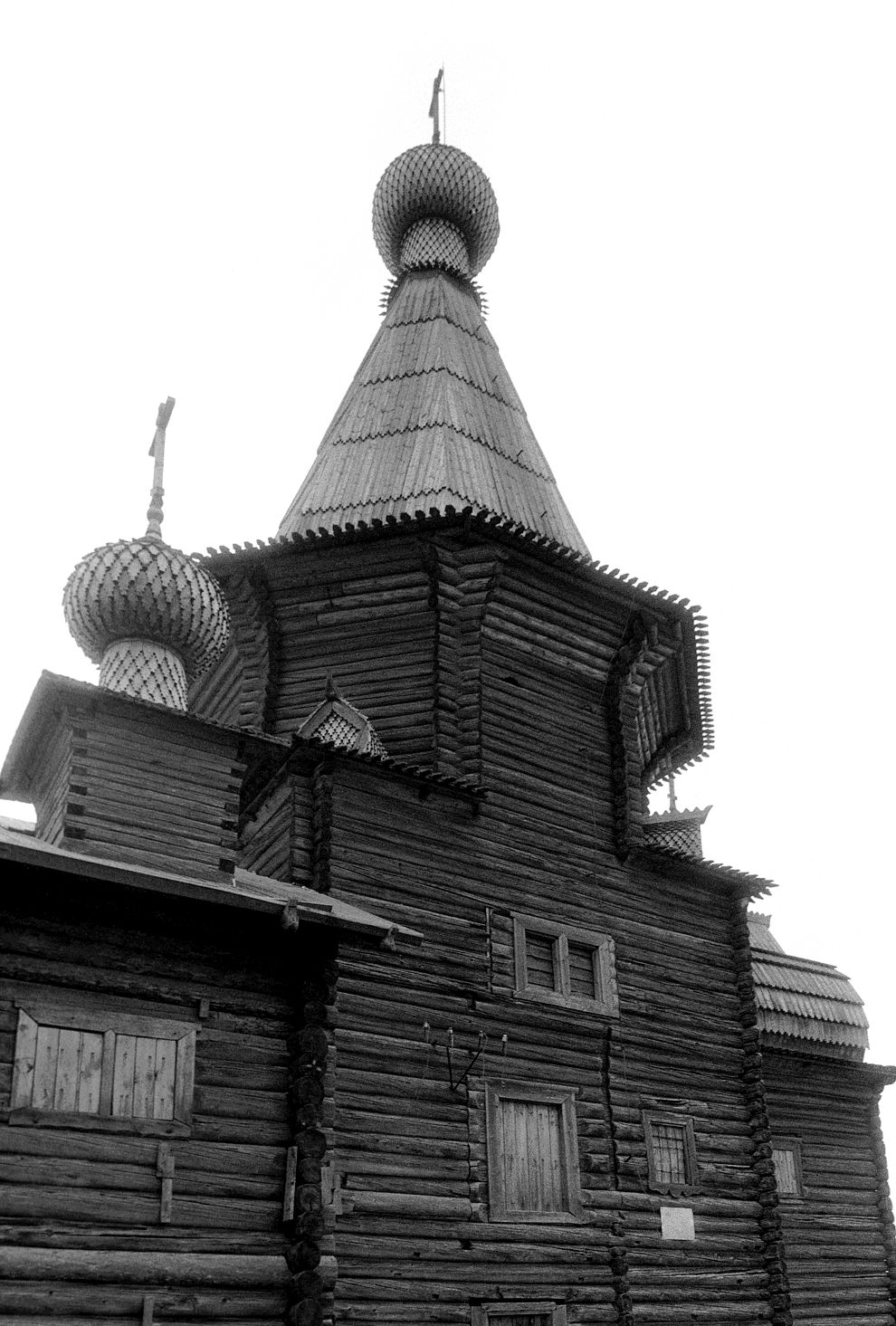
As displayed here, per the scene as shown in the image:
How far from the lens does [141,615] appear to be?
43.8 ft

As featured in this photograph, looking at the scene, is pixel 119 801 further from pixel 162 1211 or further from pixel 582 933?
pixel 582 933

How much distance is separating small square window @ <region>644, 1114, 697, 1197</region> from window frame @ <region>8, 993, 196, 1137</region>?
750 centimetres

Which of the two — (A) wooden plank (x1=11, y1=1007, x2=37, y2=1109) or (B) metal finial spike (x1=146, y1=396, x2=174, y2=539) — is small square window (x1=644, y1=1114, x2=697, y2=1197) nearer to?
(A) wooden plank (x1=11, y1=1007, x2=37, y2=1109)

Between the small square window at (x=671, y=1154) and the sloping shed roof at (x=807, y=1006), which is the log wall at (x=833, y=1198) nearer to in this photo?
the sloping shed roof at (x=807, y=1006)

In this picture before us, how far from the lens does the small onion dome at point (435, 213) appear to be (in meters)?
24.5

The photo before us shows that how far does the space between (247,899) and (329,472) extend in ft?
34.8

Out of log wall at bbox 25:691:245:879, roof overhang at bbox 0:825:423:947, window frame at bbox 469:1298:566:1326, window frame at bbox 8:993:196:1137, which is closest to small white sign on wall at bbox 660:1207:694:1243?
window frame at bbox 469:1298:566:1326

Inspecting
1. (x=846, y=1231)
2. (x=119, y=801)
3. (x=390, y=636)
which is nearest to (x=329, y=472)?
(x=390, y=636)

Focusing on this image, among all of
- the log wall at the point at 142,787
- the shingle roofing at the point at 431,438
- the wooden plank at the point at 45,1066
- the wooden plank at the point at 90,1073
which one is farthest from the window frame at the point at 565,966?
the wooden plank at the point at 45,1066

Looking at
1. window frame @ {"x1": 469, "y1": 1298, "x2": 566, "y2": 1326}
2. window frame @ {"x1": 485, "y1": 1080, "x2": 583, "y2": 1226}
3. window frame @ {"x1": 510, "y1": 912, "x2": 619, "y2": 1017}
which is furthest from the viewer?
window frame @ {"x1": 510, "y1": 912, "x2": 619, "y2": 1017}

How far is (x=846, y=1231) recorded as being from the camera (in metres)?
21.9

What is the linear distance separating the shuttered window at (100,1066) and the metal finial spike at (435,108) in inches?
794

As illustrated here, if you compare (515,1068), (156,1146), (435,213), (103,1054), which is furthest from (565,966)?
(435,213)

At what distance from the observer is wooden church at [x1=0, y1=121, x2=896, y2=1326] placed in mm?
10438
